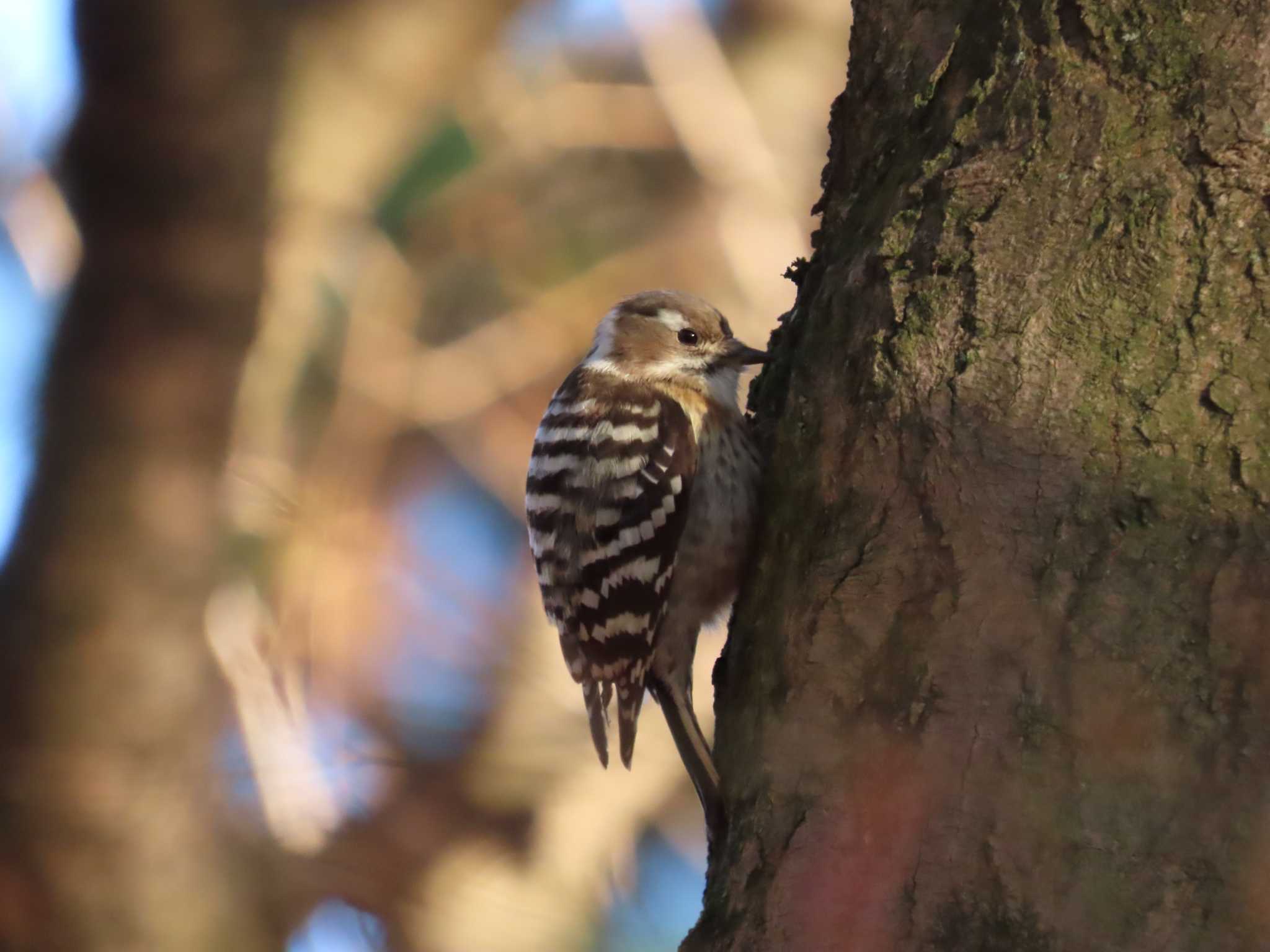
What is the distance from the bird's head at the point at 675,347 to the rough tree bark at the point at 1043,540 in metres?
1.11

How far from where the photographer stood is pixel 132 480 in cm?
468

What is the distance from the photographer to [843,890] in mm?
1940

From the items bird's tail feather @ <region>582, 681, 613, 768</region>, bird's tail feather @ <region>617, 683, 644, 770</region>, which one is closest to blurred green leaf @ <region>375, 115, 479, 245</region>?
bird's tail feather @ <region>582, 681, 613, 768</region>

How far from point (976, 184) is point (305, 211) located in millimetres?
3326

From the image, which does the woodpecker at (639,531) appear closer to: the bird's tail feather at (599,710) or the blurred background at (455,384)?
the bird's tail feather at (599,710)

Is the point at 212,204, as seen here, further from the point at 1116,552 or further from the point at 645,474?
the point at 1116,552

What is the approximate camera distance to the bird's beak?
3.35 meters

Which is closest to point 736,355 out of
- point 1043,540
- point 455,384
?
point 1043,540

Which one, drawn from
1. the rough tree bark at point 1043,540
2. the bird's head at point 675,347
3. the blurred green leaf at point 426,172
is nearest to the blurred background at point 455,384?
the blurred green leaf at point 426,172

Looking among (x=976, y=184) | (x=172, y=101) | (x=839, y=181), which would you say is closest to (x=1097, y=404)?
(x=976, y=184)

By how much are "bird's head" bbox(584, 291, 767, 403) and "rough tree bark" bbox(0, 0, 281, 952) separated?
63.5 inches

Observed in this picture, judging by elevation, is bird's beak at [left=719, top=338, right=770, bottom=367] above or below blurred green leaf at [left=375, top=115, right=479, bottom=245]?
below

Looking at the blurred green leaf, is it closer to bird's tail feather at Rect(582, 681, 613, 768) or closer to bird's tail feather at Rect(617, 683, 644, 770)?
bird's tail feather at Rect(582, 681, 613, 768)

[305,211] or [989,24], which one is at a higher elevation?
[305,211]
